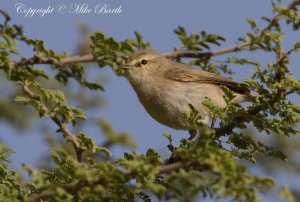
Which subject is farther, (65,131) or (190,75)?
(190,75)

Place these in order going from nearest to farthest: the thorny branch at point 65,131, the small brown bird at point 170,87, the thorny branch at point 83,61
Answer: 1. the thorny branch at point 83,61
2. the thorny branch at point 65,131
3. the small brown bird at point 170,87

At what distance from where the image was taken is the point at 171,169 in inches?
98.8

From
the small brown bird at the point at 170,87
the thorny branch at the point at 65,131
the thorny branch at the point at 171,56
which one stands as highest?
the small brown bird at the point at 170,87

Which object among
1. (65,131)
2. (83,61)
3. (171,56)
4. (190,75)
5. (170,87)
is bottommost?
(65,131)

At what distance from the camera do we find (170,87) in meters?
5.95

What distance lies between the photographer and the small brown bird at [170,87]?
5664mm

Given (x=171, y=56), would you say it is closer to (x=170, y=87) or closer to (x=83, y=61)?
(x=83, y=61)

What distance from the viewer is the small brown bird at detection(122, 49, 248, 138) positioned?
5664 millimetres

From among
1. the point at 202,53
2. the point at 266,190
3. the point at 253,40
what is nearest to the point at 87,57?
the point at 202,53

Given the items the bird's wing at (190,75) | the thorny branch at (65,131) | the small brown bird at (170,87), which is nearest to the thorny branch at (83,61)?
the thorny branch at (65,131)

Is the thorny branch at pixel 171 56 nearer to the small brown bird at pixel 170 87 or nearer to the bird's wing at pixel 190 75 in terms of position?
the small brown bird at pixel 170 87

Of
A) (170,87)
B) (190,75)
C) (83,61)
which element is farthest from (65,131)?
(190,75)

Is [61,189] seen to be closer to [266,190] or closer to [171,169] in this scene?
[171,169]

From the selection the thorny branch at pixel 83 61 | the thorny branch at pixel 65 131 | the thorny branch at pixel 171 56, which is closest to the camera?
the thorny branch at pixel 83 61
